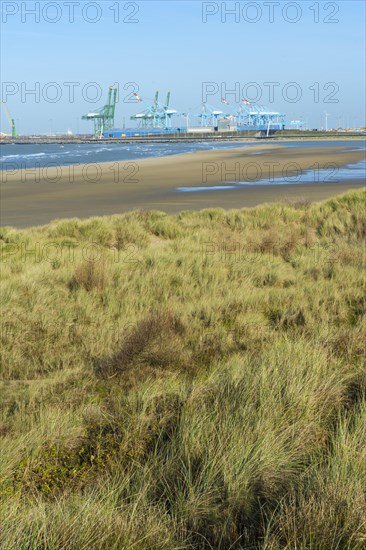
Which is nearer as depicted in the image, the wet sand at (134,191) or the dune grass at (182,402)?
the dune grass at (182,402)

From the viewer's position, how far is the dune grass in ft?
9.00

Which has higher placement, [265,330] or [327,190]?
[327,190]

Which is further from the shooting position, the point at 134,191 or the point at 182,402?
the point at 134,191

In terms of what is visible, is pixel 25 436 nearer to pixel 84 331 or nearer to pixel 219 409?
pixel 219 409

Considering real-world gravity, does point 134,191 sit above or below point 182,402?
above

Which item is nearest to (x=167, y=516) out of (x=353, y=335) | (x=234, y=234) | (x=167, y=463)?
(x=167, y=463)

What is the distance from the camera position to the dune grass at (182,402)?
274cm

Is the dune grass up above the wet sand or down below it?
below

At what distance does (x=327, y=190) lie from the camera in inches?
877

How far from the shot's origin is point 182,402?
14.1 ft

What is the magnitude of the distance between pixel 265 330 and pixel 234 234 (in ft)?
19.8

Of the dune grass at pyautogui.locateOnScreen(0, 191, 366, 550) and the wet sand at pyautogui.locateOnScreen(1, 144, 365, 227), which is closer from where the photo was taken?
the dune grass at pyautogui.locateOnScreen(0, 191, 366, 550)

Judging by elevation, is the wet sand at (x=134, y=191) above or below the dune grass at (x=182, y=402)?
above

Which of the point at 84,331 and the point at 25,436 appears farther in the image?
the point at 84,331
